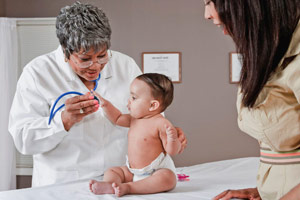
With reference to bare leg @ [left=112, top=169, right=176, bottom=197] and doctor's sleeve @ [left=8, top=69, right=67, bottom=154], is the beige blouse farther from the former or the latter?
doctor's sleeve @ [left=8, top=69, right=67, bottom=154]

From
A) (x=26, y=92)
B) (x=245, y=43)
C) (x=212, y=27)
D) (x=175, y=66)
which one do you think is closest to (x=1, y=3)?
(x=175, y=66)

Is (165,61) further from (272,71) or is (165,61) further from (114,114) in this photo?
(272,71)

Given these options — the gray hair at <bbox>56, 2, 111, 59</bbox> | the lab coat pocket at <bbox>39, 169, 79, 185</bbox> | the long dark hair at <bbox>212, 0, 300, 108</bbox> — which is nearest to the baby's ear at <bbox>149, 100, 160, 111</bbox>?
the gray hair at <bbox>56, 2, 111, 59</bbox>

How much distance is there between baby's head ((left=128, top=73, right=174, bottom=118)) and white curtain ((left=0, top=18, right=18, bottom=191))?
8.99 ft

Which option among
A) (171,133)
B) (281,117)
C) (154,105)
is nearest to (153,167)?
(171,133)

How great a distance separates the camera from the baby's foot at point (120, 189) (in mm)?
1411

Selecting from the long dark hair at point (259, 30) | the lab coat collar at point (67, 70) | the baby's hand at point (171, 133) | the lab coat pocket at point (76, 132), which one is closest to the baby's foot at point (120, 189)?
the baby's hand at point (171, 133)

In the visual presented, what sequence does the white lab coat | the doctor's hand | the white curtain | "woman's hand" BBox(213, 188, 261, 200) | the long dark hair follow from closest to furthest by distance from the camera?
the long dark hair, "woman's hand" BBox(213, 188, 261, 200), the doctor's hand, the white lab coat, the white curtain

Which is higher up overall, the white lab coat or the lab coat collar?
the lab coat collar

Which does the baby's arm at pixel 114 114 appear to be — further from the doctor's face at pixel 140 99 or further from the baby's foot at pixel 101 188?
the baby's foot at pixel 101 188

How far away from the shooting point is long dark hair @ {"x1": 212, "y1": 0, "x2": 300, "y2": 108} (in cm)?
95

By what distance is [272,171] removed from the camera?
3.59ft

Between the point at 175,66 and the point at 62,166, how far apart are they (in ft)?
9.56

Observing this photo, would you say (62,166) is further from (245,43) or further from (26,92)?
(245,43)
